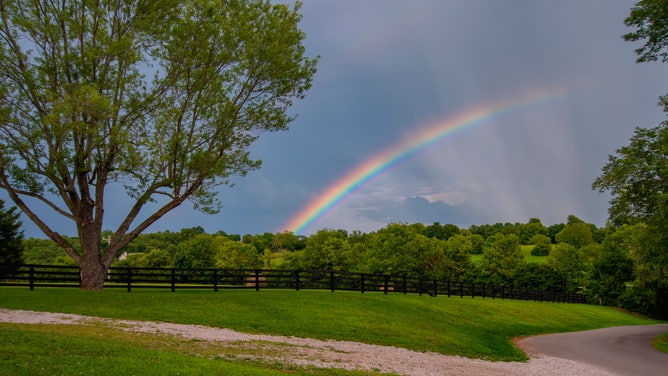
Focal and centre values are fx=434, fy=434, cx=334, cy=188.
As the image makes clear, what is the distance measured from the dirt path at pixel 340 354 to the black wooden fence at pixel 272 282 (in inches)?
291

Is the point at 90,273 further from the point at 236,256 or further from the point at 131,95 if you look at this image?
the point at 236,256

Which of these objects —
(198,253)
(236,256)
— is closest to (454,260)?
(236,256)

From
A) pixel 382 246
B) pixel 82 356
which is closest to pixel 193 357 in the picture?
pixel 82 356

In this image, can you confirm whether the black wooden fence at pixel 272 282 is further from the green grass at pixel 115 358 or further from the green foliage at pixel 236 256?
the green foliage at pixel 236 256

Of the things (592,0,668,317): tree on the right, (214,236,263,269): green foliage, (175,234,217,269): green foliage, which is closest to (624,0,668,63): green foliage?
(592,0,668,317): tree on the right

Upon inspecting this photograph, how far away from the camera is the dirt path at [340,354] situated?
34.7 ft

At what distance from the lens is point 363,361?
10930mm

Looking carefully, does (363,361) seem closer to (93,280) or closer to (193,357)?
(193,357)

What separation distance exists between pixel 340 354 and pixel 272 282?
43.7ft

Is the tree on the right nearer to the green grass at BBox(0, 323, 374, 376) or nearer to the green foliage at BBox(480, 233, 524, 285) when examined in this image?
the green grass at BBox(0, 323, 374, 376)

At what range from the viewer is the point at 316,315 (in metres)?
17.4

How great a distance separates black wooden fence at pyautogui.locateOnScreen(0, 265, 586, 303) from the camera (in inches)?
880

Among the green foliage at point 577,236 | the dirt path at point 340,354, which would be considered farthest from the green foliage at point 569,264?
the dirt path at point 340,354

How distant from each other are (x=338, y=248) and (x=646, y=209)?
2283 inches
